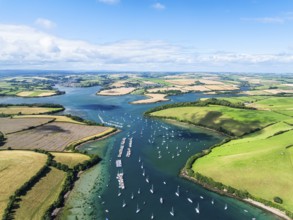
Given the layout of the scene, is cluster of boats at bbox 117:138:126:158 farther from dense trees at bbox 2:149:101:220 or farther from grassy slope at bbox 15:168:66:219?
grassy slope at bbox 15:168:66:219

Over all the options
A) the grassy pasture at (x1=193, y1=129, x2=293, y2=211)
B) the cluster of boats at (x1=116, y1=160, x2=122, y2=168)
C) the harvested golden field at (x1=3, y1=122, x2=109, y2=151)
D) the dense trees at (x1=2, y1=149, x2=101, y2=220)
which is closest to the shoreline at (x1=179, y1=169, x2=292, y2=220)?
the grassy pasture at (x1=193, y1=129, x2=293, y2=211)

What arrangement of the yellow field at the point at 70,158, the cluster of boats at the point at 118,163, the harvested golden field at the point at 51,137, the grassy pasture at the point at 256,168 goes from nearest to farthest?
the grassy pasture at the point at 256,168 < the yellow field at the point at 70,158 < the cluster of boats at the point at 118,163 < the harvested golden field at the point at 51,137

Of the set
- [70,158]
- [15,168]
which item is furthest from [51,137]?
[15,168]

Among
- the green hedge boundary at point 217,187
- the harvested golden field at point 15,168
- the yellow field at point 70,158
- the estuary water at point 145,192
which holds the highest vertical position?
the harvested golden field at point 15,168

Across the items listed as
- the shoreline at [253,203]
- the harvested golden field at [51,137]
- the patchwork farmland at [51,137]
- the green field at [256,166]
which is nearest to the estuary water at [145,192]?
the shoreline at [253,203]

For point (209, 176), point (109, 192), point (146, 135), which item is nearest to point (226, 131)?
point (146, 135)

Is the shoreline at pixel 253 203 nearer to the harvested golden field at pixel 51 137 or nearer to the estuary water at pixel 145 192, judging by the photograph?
the estuary water at pixel 145 192

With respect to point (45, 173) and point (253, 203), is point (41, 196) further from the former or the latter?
point (253, 203)
